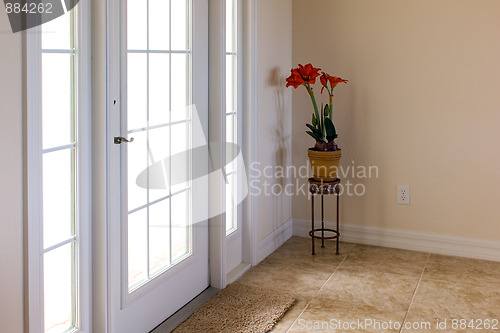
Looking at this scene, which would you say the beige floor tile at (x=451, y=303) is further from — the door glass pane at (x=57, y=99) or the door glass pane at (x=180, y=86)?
the door glass pane at (x=57, y=99)

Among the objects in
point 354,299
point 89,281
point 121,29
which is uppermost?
point 121,29

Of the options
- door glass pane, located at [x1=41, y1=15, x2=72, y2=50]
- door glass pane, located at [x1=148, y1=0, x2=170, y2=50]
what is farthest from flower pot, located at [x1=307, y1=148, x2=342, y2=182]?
door glass pane, located at [x1=41, y1=15, x2=72, y2=50]

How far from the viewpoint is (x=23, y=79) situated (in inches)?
65.6

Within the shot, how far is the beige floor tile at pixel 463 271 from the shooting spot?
3.11 m

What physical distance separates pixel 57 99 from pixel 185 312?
124cm

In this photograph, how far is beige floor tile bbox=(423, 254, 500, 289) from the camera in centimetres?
311

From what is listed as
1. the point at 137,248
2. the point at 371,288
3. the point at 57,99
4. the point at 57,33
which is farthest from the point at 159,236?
the point at 371,288

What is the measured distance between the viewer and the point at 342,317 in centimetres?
264

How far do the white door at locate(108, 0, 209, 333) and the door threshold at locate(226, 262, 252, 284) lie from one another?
176 mm

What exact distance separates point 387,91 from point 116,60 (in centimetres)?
200

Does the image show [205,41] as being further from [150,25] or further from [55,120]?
[55,120]

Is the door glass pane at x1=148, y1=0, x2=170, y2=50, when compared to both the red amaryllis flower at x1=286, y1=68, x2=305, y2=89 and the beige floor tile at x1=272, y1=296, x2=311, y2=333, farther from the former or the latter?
the beige floor tile at x1=272, y1=296, x2=311, y2=333

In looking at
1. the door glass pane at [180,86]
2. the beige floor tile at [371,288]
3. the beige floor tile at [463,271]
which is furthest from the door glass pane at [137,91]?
the beige floor tile at [463,271]

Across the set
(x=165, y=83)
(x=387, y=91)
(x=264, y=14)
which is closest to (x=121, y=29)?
(x=165, y=83)
